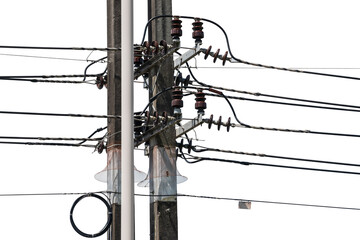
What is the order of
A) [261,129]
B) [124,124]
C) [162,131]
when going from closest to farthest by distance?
[124,124], [162,131], [261,129]

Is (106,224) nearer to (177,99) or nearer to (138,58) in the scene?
(177,99)

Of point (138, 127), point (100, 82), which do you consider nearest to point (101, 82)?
point (100, 82)

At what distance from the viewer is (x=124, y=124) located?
22.2m

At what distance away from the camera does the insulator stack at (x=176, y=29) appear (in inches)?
1120

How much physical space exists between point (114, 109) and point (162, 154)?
4.00 feet

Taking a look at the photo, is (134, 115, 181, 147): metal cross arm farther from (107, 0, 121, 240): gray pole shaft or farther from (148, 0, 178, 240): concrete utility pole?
(107, 0, 121, 240): gray pole shaft

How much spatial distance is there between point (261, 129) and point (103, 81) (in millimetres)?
3398

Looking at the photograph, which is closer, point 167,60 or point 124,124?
point 124,124

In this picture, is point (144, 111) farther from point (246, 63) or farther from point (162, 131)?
point (246, 63)

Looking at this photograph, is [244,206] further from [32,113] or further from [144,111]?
[32,113]

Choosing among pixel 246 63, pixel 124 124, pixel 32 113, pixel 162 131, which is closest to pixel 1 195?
pixel 32 113

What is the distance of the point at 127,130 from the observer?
22.2 metres

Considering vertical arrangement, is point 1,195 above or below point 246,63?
below

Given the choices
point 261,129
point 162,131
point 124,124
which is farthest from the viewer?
point 261,129
